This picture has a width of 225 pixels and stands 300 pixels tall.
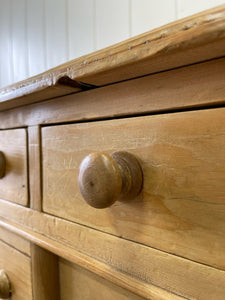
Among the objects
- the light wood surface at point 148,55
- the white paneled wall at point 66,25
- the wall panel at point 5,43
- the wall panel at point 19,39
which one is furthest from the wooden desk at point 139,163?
the wall panel at point 5,43

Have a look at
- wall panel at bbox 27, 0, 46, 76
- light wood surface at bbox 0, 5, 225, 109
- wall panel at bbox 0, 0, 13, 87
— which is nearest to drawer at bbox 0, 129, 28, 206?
light wood surface at bbox 0, 5, 225, 109

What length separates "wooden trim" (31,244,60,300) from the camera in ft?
1.35

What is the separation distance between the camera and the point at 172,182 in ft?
0.88

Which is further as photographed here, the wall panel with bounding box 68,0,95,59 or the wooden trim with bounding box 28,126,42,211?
the wall panel with bounding box 68,0,95,59

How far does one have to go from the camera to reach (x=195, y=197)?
9.9 inches

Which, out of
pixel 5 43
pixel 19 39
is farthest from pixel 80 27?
pixel 5 43

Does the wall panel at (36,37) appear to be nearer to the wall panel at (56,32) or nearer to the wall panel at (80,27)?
the wall panel at (56,32)

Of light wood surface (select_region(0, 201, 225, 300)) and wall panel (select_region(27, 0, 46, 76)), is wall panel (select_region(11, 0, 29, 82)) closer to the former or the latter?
wall panel (select_region(27, 0, 46, 76))

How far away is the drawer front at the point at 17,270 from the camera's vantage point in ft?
1.43

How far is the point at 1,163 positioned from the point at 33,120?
0.36 feet

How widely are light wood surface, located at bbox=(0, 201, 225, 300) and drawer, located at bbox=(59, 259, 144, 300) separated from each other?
0.11ft

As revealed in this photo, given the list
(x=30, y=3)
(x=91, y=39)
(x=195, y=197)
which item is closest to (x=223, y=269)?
(x=195, y=197)

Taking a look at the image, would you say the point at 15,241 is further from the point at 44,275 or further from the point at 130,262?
the point at 130,262

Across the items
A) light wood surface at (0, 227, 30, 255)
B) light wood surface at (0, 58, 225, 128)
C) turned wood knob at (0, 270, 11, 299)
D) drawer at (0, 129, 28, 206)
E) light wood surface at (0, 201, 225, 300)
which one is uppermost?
light wood surface at (0, 58, 225, 128)
